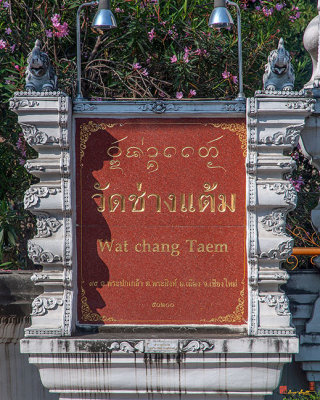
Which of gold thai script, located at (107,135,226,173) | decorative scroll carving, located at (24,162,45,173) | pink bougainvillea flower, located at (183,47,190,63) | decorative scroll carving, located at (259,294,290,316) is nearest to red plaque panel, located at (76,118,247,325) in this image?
gold thai script, located at (107,135,226,173)

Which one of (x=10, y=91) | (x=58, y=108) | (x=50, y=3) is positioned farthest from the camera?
(x=50, y=3)

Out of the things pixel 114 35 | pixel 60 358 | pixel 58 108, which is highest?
pixel 114 35

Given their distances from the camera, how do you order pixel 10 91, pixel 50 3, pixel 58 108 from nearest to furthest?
pixel 58 108 < pixel 10 91 < pixel 50 3

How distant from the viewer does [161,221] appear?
5.53m

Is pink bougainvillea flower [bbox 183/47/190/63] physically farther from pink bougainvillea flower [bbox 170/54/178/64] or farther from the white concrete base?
the white concrete base

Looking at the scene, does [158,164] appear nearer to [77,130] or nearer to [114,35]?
[77,130]

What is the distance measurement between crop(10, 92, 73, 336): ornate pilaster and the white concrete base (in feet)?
0.78

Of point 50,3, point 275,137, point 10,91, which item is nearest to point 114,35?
point 50,3

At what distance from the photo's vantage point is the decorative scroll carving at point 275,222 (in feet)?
17.7

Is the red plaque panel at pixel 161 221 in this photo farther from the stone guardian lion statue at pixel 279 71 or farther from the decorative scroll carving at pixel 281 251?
the stone guardian lion statue at pixel 279 71

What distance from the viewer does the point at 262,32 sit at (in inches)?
320

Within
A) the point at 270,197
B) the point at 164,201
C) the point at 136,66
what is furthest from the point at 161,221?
the point at 136,66

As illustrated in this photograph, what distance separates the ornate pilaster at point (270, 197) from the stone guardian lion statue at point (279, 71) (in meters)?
0.11

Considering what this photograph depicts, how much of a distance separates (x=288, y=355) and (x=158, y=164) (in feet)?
6.32
